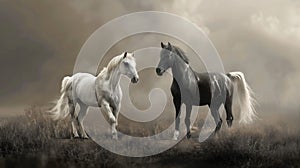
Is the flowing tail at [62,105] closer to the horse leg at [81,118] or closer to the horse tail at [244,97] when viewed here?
the horse leg at [81,118]

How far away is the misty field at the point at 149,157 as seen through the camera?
4145mm

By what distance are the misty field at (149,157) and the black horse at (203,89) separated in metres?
0.12

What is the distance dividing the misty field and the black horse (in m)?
0.12

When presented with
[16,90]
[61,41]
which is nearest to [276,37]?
[61,41]

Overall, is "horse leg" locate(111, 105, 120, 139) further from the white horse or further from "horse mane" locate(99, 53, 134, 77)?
"horse mane" locate(99, 53, 134, 77)

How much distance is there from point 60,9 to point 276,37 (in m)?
1.66

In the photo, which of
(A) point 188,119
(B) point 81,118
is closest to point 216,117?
(A) point 188,119

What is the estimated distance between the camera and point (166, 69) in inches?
167

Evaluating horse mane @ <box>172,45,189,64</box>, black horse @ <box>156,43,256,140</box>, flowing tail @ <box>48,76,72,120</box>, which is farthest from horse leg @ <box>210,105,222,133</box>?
flowing tail @ <box>48,76,72,120</box>

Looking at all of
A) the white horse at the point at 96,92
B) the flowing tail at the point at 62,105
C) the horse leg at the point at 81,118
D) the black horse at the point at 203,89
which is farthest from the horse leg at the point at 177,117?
the flowing tail at the point at 62,105

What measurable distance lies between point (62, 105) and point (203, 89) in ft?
3.43

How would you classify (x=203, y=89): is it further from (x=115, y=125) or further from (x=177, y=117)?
(x=115, y=125)

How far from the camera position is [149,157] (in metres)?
4.20

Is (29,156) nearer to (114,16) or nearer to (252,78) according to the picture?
(114,16)
